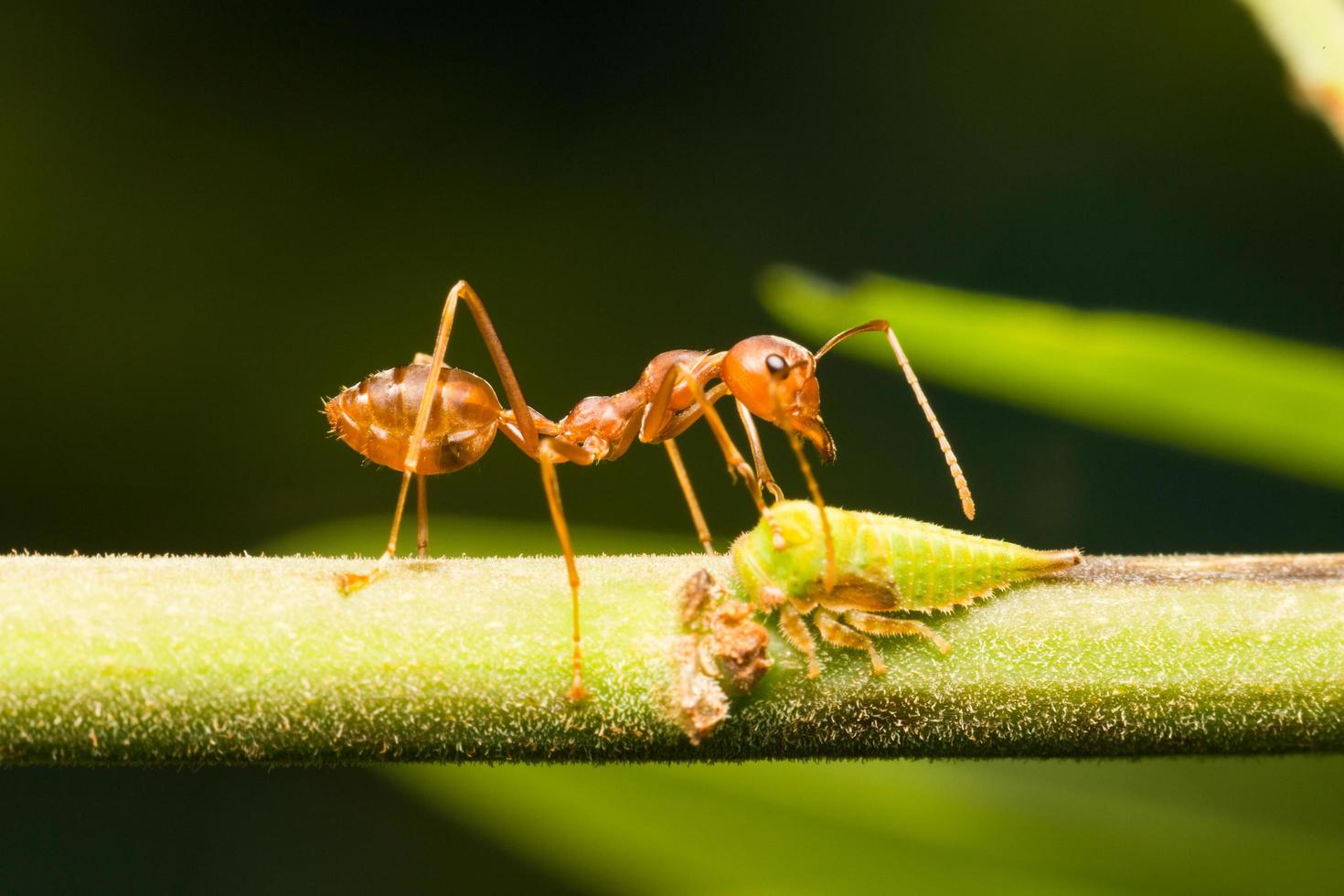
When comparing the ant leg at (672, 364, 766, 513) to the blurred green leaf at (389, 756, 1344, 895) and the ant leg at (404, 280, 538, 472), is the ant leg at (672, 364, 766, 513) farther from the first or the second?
the blurred green leaf at (389, 756, 1344, 895)

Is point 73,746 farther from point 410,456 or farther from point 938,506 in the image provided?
point 938,506

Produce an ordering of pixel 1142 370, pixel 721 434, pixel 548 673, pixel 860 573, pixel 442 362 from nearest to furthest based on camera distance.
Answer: pixel 548 673, pixel 860 573, pixel 1142 370, pixel 721 434, pixel 442 362

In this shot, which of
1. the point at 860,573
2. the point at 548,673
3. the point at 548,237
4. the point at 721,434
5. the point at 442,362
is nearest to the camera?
the point at 548,673

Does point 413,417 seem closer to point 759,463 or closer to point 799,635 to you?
point 759,463

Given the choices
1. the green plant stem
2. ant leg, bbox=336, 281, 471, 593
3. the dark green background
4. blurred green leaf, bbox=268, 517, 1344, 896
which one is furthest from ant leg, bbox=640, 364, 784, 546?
the dark green background

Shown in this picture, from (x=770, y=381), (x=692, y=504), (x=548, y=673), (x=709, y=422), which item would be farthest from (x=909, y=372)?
(x=548, y=673)

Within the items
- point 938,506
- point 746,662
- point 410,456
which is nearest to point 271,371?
point 410,456
